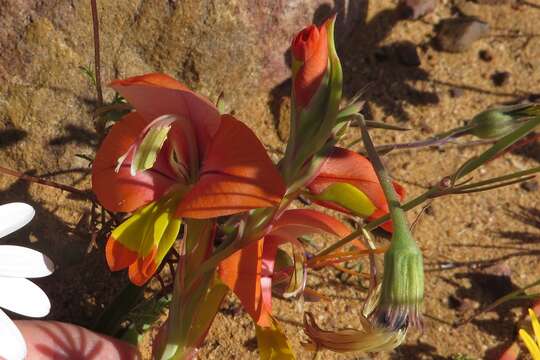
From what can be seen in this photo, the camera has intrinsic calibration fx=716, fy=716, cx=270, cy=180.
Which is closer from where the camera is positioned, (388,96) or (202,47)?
(202,47)

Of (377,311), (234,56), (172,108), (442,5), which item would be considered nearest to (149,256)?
(172,108)

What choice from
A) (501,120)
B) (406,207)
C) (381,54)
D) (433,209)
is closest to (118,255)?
(406,207)

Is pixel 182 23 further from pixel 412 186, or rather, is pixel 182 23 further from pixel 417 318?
pixel 417 318

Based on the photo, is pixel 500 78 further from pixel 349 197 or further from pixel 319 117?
pixel 319 117

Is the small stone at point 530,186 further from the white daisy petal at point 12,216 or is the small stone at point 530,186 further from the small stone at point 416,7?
the white daisy petal at point 12,216

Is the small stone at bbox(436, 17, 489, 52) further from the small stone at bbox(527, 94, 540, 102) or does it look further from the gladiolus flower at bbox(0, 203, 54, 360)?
the gladiolus flower at bbox(0, 203, 54, 360)
